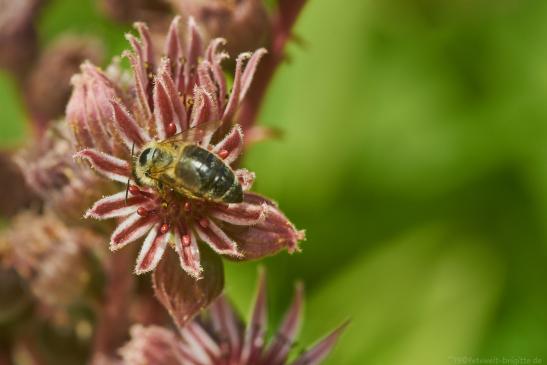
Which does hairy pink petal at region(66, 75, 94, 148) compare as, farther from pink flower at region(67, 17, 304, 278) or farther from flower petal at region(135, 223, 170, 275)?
flower petal at region(135, 223, 170, 275)

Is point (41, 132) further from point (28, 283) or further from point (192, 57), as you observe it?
point (192, 57)

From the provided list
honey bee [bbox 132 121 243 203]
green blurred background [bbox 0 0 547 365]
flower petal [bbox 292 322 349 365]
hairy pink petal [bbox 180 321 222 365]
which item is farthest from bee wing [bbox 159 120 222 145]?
green blurred background [bbox 0 0 547 365]

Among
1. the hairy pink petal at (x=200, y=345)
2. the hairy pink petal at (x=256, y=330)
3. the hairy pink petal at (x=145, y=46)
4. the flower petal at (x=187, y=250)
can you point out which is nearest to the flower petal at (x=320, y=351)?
the hairy pink petal at (x=256, y=330)

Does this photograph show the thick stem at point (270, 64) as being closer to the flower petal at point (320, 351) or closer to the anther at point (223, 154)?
the anther at point (223, 154)

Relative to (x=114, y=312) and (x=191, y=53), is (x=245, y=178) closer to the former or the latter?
(x=191, y=53)

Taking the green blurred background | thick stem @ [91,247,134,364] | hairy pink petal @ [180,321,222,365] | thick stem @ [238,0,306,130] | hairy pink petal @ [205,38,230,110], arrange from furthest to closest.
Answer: the green blurred background < thick stem @ [238,0,306,130] < thick stem @ [91,247,134,364] < hairy pink petal @ [180,321,222,365] < hairy pink petal @ [205,38,230,110]
